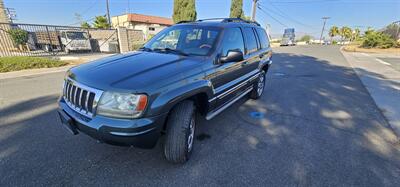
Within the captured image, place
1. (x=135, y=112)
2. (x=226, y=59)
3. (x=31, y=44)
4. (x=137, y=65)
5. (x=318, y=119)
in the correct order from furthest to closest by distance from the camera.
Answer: (x=31, y=44) < (x=318, y=119) < (x=226, y=59) < (x=137, y=65) < (x=135, y=112)

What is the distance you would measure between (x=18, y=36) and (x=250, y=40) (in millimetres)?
17140

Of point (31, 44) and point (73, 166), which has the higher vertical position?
point (31, 44)

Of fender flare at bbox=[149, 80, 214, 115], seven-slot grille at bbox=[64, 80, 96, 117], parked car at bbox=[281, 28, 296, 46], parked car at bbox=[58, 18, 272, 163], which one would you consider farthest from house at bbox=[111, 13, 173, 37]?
fender flare at bbox=[149, 80, 214, 115]

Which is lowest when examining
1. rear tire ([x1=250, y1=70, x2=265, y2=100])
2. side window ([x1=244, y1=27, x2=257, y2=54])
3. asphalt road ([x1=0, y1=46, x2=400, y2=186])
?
asphalt road ([x1=0, y1=46, x2=400, y2=186])

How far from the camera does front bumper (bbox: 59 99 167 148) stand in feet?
6.19

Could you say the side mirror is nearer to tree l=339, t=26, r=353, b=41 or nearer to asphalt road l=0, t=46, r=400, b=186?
asphalt road l=0, t=46, r=400, b=186

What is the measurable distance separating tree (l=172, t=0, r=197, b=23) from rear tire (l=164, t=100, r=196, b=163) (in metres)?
19.4

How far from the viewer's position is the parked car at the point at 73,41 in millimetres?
14877

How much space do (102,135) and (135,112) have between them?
41 cm

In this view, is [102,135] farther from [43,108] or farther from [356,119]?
[356,119]

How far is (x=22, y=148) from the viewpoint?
2764 mm

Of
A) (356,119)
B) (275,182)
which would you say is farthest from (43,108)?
(356,119)

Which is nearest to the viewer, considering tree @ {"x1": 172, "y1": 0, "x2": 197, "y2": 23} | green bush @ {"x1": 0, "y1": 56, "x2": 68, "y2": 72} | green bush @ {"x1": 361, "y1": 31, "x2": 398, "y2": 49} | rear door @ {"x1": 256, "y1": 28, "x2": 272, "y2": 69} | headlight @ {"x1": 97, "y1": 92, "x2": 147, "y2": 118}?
headlight @ {"x1": 97, "y1": 92, "x2": 147, "y2": 118}

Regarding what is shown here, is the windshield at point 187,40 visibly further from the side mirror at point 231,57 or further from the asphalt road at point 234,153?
the asphalt road at point 234,153
